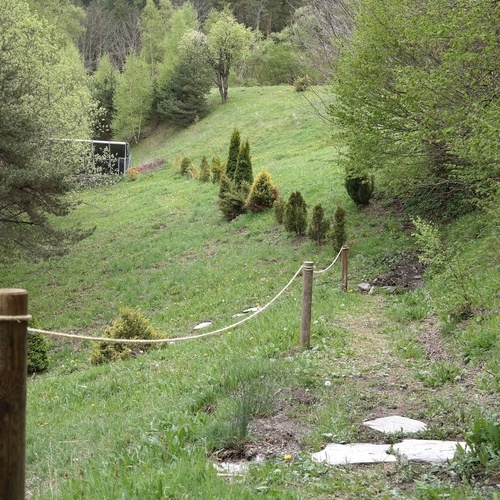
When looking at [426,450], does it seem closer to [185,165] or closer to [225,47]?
[185,165]

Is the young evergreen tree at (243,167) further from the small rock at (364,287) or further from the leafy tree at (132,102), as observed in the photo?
the leafy tree at (132,102)

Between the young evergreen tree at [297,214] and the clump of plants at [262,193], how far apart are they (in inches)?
141

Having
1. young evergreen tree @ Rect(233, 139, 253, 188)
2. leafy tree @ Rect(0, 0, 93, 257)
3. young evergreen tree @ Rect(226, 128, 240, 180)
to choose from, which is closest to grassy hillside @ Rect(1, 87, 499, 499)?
leafy tree @ Rect(0, 0, 93, 257)

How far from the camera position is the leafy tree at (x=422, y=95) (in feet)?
27.4

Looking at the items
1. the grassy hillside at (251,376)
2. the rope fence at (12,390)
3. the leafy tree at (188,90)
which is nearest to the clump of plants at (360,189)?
the grassy hillside at (251,376)

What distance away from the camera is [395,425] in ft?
15.2

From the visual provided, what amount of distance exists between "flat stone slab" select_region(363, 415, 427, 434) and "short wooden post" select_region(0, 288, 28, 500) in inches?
116

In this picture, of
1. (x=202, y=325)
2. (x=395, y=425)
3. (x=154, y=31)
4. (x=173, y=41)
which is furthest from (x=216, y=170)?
(x=154, y=31)

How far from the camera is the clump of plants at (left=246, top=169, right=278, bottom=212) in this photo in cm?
2044

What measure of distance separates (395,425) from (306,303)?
2.59 metres

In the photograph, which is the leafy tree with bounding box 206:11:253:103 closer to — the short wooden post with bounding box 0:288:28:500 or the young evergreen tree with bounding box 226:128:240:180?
the young evergreen tree with bounding box 226:128:240:180

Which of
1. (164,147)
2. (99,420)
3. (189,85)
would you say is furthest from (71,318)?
(189,85)

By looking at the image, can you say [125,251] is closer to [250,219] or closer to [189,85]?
[250,219]

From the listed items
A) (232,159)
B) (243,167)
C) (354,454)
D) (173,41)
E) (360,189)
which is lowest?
(354,454)
